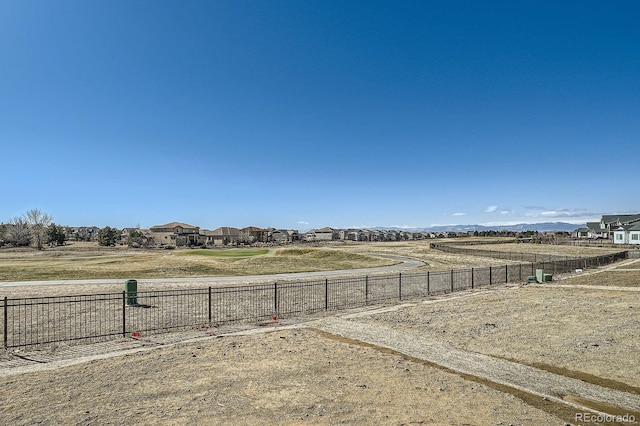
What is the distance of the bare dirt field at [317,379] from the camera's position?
300 inches

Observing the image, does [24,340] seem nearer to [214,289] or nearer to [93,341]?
[93,341]

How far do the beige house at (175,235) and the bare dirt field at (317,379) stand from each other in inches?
5100

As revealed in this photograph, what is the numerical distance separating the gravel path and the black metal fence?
19.2ft

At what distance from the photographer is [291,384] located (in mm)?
9367

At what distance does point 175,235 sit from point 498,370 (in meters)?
143

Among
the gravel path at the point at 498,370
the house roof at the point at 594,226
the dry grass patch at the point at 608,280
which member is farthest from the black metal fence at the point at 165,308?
the house roof at the point at 594,226

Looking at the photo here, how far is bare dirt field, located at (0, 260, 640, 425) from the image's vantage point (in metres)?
7.63

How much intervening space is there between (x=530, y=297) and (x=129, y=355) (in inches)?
858

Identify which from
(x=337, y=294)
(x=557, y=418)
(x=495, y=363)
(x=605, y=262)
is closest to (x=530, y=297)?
(x=337, y=294)

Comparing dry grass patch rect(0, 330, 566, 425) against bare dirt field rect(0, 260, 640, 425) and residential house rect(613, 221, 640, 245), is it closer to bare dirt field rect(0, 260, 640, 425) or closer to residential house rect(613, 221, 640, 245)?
bare dirt field rect(0, 260, 640, 425)

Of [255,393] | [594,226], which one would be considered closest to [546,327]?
[255,393]

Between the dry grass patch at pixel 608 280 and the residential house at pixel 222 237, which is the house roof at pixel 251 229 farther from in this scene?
the dry grass patch at pixel 608 280

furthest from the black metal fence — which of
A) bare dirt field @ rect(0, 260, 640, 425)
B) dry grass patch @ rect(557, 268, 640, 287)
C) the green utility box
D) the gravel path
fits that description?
the gravel path

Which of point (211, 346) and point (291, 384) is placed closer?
point (291, 384)
